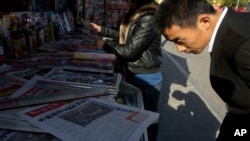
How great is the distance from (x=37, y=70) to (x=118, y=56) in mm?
688

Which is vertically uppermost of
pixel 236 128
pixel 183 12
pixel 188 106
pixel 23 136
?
pixel 183 12

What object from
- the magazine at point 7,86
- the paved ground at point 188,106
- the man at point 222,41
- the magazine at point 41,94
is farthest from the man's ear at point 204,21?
the paved ground at point 188,106

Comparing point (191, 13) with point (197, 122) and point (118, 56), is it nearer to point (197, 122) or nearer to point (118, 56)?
point (118, 56)

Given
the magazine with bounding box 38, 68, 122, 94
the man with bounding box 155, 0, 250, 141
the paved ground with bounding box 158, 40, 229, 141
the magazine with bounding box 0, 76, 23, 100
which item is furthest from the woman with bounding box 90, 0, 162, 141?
the paved ground with bounding box 158, 40, 229, 141

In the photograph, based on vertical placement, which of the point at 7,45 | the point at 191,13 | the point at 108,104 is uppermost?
the point at 191,13

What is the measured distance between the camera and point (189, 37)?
4.03ft

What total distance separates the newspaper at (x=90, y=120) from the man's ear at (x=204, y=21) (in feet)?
1.51

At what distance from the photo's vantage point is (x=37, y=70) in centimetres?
167

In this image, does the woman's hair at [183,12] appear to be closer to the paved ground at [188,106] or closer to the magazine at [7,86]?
the magazine at [7,86]

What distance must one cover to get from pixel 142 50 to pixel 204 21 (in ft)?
2.80

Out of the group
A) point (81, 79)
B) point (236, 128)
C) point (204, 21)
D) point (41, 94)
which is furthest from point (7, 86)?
point (236, 128)

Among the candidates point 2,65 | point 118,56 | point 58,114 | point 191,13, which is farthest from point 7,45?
point 191,13

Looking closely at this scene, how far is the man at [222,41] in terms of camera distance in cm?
100

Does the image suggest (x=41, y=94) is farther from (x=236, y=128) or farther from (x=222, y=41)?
(x=236, y=128)
